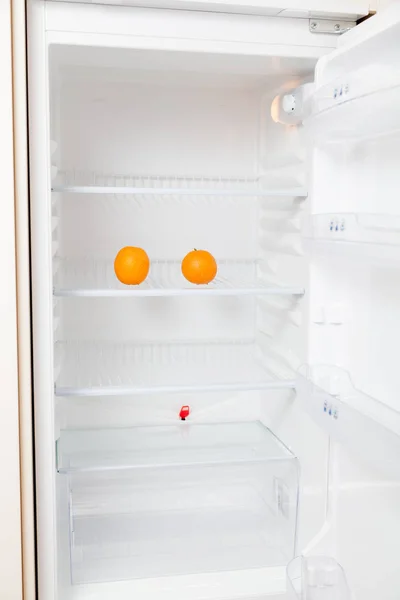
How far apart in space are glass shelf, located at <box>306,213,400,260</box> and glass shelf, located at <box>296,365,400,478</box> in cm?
31

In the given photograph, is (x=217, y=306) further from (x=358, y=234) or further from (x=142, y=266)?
(x=358, y=234)

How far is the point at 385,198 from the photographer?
150 centimetres

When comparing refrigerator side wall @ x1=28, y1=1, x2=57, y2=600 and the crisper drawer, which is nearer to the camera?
refrigerator side wall @ x1=28, y1=1, x2=57, y2=600

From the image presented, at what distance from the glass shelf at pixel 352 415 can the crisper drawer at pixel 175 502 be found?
32 centimetres

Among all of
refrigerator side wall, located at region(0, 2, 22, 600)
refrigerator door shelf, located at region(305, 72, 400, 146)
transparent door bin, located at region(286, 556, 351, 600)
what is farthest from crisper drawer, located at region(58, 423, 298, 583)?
refrigerator door shelf, located at region(305, 72, 400, 146)

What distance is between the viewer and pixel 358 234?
4.32 feet

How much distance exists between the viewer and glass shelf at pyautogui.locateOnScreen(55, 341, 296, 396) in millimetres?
2100

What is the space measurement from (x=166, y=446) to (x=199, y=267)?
22.2 inches

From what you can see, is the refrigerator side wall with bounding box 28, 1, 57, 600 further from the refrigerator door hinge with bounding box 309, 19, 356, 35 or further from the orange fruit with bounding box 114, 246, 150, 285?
the refrigerator door hinge with bounding box 309, 19, 356, 35

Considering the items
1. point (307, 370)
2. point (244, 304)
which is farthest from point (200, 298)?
point (307, 370)

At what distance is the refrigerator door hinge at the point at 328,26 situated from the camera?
5.23 feet

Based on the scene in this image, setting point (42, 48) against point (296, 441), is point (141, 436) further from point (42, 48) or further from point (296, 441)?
point (42, 48)

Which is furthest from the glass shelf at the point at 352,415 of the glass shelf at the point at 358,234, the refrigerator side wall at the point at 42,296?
the refrigerator side wall at the point at 42,296

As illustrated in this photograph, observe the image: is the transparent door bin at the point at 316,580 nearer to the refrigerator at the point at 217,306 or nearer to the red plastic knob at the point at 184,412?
the refrigerator at the point at 217,306
